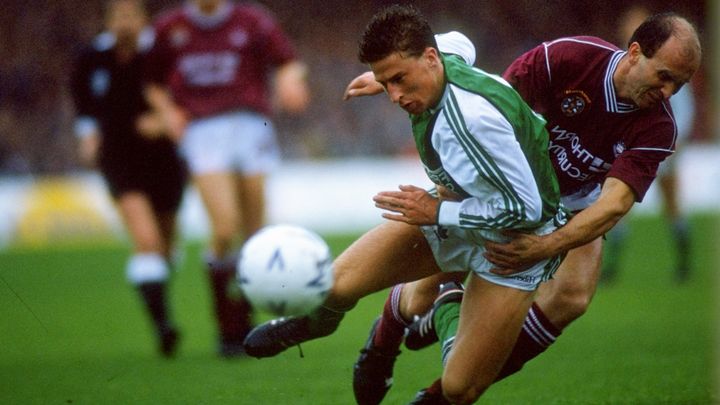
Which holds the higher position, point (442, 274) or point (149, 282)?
point (442, 274)

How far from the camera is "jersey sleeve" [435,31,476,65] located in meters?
5.06

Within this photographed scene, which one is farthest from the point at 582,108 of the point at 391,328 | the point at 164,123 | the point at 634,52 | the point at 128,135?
the point at 128,135

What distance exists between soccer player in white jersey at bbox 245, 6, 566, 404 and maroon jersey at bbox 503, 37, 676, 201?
1.38 feet

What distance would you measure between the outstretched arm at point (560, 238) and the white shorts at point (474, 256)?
50 mm

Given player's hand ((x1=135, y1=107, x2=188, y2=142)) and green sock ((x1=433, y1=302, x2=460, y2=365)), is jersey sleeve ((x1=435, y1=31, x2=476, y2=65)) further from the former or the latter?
player's hand ((x1=135, y1=107, x2=188, y2=142))

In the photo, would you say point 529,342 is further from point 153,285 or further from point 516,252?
point 153,285

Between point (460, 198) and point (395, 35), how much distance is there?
2.42 feet

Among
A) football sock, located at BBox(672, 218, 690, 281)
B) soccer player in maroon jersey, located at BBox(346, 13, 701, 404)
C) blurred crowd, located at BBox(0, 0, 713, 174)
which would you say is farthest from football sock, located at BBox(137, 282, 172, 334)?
blurred crowd, located at BBox(0, 0, 713, 174)

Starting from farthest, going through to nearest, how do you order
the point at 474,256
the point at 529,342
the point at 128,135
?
the point at 128,135
the point at 529,342
the point at 474,256

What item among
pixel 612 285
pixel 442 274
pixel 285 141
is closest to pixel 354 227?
pixel 285 141

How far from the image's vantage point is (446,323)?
200 inches

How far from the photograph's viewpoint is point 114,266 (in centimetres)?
1480

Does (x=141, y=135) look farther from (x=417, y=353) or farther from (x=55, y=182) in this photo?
(x=55, y=182)

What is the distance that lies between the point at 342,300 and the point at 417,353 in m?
2.84
